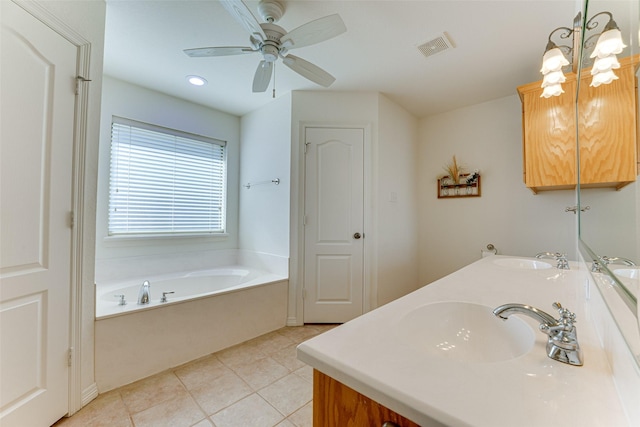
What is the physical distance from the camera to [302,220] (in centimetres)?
270

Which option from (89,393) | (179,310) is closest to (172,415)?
(89,393)

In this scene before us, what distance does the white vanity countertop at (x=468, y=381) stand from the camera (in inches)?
16.0

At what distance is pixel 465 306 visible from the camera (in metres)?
0.90

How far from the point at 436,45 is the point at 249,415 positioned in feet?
9.25

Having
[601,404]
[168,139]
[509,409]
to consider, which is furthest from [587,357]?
[168,139]

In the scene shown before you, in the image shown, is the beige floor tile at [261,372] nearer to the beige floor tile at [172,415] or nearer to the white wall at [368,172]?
the beige floor tile at [172,415]

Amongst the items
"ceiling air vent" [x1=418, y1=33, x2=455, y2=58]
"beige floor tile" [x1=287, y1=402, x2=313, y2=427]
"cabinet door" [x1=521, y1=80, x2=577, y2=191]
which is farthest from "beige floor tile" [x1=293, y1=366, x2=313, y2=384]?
"ceiling air vent" [x1=418, y1=33, x2=455, y2=58]

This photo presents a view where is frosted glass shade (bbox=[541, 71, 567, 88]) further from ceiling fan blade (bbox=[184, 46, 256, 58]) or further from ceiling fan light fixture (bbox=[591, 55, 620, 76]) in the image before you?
ceiling fan blade (bbox=[184, 46, 256, 58])

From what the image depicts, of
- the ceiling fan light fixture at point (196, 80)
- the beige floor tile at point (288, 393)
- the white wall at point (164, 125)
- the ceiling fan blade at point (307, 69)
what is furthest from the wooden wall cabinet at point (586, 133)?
the white wall at point (164, 125)

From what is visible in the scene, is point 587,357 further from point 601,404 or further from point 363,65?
point 363,65

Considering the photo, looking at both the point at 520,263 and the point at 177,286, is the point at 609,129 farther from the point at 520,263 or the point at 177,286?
the point at 177,286

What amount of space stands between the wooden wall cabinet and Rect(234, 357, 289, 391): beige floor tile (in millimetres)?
1982

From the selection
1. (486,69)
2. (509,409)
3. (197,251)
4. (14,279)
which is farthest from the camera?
(197,251)

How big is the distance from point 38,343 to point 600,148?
8.54ft
